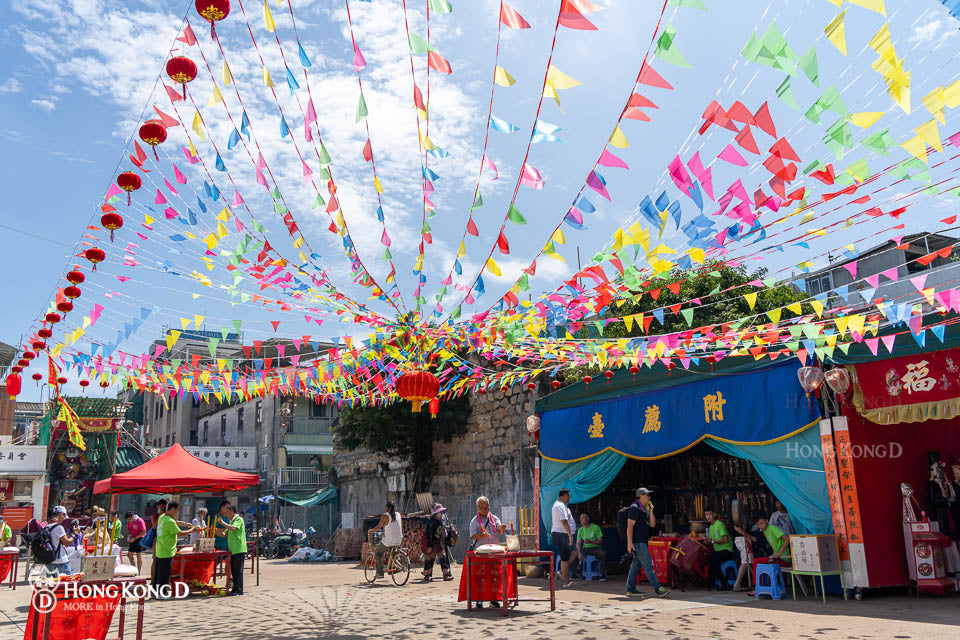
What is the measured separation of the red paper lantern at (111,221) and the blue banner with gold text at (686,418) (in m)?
8.00

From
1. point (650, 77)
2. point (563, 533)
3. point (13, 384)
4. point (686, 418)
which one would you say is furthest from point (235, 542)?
point (650, 77)

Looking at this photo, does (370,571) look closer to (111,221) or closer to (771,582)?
(771,582)

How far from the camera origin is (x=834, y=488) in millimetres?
9109

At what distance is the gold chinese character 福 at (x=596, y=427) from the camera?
42.3 ft

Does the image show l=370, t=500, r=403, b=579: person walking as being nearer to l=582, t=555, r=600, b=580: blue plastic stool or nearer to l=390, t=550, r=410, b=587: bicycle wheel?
l=390, t=550, r=410, b=587: bicycle wheel

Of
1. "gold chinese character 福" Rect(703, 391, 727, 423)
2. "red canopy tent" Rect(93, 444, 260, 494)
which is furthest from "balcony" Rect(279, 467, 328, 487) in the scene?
"gold chinese character 福" Rect(703, 391, 727, 423)

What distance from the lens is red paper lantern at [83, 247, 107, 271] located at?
7.92 metres

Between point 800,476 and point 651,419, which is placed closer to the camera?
point 800,476

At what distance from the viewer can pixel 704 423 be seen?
35.7 ft

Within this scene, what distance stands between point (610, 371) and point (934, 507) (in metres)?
4.90

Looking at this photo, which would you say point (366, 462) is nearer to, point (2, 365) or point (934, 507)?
point (934, 507)

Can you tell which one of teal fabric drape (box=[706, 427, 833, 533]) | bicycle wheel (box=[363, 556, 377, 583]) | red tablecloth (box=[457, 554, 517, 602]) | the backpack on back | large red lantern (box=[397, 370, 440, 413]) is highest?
large red lantern (box=[397, 370, 440, 413])

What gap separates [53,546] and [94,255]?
4601mm

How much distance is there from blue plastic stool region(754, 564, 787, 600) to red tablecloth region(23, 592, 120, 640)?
738 centimetres
